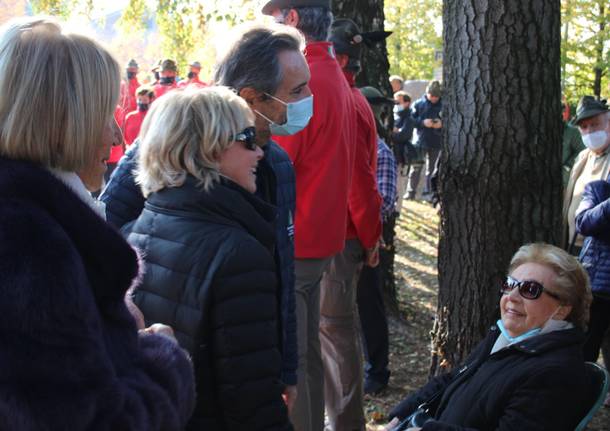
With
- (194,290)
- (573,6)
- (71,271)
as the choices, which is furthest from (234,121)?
(573,6)

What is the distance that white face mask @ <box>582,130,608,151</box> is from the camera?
5305 mm

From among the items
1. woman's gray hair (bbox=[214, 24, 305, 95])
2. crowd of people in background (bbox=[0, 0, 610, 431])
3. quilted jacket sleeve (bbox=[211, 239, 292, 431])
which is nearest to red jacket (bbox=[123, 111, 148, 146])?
crowd of people in background (bbox=[0, 0, 610, 431])

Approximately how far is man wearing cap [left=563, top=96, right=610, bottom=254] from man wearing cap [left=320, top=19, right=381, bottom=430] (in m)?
1.56

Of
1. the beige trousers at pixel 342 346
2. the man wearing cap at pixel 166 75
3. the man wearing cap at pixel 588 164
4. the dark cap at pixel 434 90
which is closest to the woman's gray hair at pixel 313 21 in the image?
the beige trousers at pixel 342 346

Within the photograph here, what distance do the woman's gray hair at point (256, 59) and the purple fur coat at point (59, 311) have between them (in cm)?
152

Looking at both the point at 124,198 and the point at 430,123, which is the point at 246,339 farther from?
the point at 430,123

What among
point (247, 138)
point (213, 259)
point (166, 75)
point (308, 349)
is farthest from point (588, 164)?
point (166, 75)

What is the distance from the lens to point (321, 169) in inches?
148

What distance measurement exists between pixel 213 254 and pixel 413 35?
2614 cm

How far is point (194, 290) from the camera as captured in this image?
2258 mm

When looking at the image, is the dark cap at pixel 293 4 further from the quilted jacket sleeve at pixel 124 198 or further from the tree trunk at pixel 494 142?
the quilted jacket sleeve at pixel 124 198

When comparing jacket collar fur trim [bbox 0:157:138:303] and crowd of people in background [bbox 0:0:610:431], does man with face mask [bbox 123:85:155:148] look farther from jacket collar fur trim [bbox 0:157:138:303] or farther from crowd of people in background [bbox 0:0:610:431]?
jacket collar fur trim [bbox 0:157:138:303]

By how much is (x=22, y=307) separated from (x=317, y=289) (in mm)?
2425

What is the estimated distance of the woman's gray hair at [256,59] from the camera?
307 centimetres
